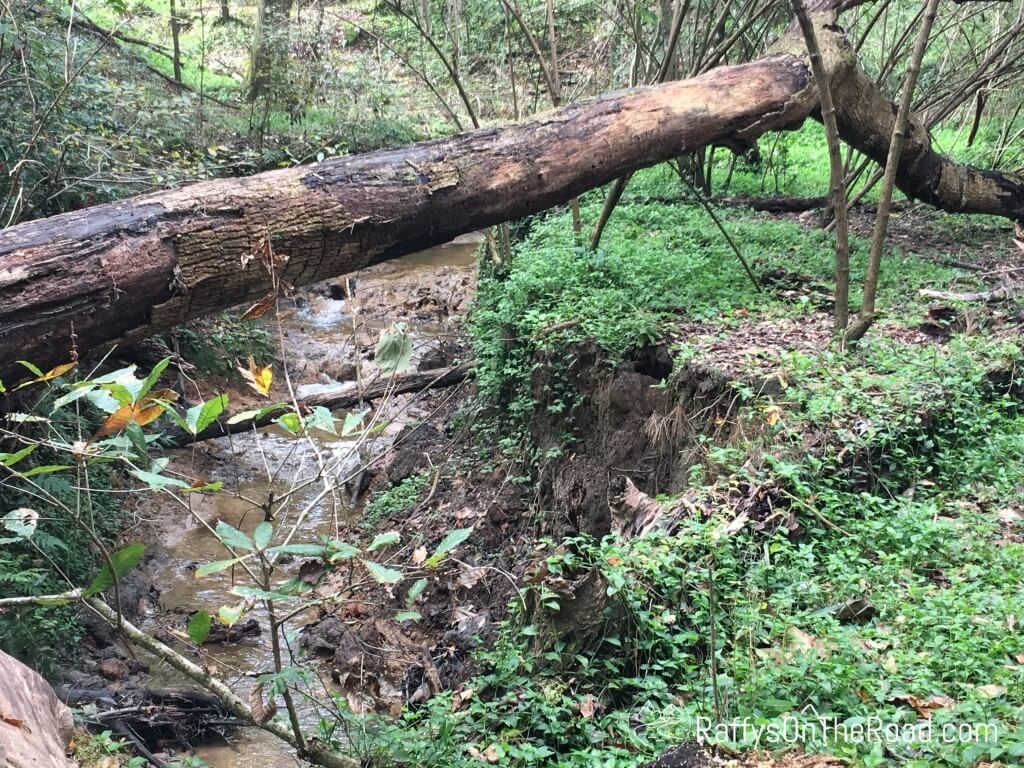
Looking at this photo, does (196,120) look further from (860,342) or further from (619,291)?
(860,342)

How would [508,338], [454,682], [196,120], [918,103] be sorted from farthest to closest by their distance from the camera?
[196,120] → [918,103] → [508,338] → [454,682]

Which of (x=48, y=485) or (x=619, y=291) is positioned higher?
(x=619, y=291)

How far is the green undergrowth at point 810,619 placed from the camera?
2.36 meters

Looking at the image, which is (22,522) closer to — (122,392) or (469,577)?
(122,392)

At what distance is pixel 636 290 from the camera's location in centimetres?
567

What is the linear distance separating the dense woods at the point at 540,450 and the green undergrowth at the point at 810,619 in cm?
2

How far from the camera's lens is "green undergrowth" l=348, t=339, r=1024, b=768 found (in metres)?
2.36

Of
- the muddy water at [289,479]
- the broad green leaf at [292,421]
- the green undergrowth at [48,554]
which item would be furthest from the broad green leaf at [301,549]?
the green undergrowth at [48,554]

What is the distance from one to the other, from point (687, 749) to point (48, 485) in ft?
13.3

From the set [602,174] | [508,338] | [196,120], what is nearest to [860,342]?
[602,174]

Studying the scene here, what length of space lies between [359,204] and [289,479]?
3631 millimetres

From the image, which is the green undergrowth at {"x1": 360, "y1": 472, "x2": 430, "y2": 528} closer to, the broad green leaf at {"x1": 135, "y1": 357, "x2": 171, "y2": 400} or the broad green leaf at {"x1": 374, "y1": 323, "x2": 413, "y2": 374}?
the broad green leaf at {"x1": 374, "y1": 323, "x2": 413, "y2": 374}

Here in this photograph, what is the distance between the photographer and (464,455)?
20.9 feet

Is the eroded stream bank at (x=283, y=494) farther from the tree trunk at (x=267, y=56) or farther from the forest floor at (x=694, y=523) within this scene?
the tree trunk at (x=267, y=56)
